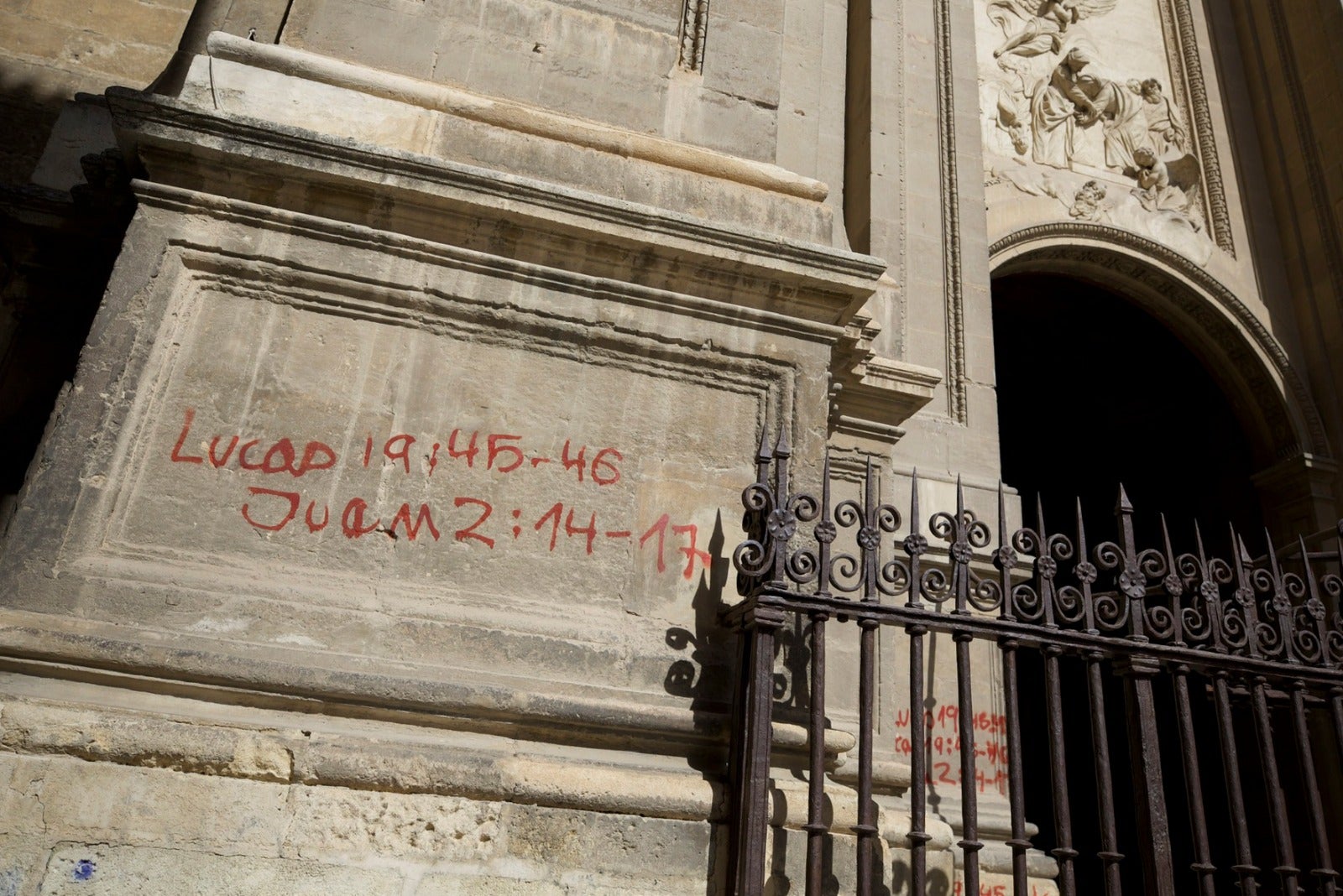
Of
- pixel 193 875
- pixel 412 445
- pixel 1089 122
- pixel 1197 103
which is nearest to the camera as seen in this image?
pixel 193 875

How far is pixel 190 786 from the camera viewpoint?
2.48 m

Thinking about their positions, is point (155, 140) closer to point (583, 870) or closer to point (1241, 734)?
point (583, 870)

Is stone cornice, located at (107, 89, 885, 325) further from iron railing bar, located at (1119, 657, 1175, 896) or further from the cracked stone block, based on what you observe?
the cracked stone block

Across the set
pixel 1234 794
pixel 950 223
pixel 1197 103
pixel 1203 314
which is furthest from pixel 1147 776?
pixel 1197 103

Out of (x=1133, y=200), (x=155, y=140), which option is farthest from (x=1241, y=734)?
(x=155, y=140)

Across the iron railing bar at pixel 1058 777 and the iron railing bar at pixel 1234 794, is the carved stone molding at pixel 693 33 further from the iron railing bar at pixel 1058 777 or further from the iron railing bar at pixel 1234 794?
the iron railing bar at pixel 1234 794

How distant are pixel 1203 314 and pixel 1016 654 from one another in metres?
8.09

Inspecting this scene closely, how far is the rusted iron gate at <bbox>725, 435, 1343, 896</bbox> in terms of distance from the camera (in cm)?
282

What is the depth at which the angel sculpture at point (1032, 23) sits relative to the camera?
10.3 meters

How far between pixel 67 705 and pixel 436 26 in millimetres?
2644

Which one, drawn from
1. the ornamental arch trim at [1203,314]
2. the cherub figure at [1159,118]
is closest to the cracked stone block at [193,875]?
the ornamental arch trim at [1203,314]

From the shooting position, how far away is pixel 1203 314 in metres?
10.0

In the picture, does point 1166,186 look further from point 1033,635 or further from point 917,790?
point 917,790

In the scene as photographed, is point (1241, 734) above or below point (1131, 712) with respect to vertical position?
above
